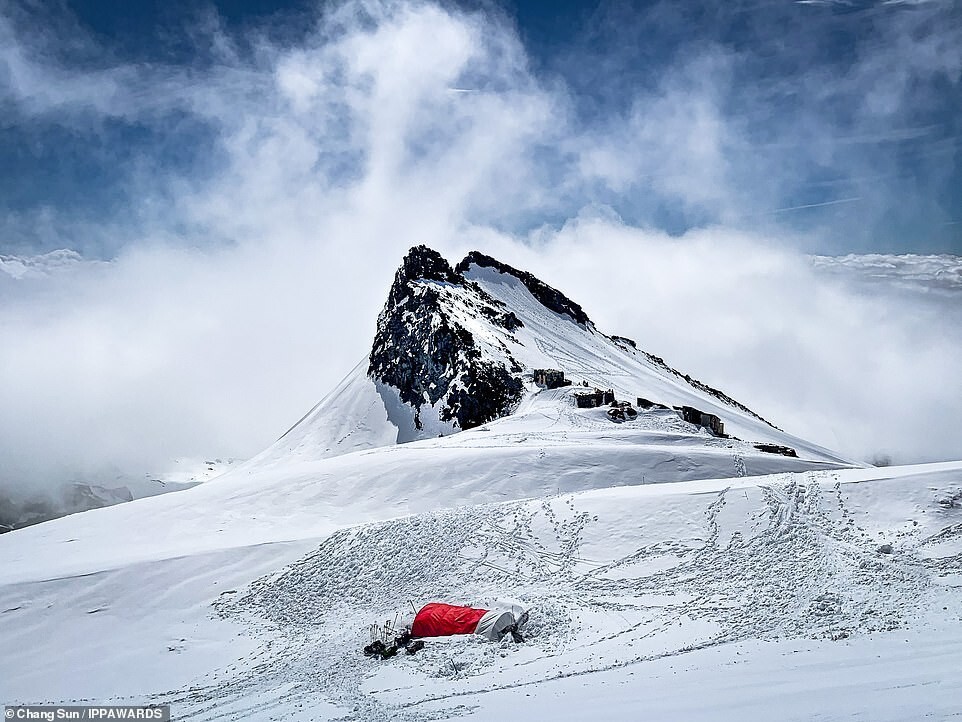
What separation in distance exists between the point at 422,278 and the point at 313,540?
3060 inches

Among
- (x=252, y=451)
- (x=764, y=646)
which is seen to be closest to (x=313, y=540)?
(x=764, y=646)

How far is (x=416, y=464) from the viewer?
37.7 meters

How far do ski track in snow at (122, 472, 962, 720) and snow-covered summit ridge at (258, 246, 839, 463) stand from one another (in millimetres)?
28638

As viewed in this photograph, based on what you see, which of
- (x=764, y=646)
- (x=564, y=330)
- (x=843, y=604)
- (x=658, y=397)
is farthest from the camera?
(x=564, y=330)

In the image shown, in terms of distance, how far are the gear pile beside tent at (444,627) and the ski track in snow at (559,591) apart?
0.36 m

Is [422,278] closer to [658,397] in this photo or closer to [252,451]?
[658,397]

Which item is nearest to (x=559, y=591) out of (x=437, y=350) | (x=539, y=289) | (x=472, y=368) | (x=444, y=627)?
(x=444, y=627)

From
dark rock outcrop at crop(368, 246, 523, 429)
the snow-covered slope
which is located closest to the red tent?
the snow-covered slope

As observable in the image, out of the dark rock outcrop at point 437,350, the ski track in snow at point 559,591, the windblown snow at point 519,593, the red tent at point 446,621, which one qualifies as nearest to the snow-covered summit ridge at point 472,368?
the dark rock outcrop at point 437,350

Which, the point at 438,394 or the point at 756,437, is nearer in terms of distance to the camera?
the point at 756,437

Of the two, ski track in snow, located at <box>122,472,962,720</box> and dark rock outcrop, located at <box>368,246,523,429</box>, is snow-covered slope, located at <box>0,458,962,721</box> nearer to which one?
ski track in snow, located at <box>122,472,962,720</box>

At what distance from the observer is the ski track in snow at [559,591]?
16.1 meters

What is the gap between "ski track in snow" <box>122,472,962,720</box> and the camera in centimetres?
1609

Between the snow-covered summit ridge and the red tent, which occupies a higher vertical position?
the snow-covered summit ridge
